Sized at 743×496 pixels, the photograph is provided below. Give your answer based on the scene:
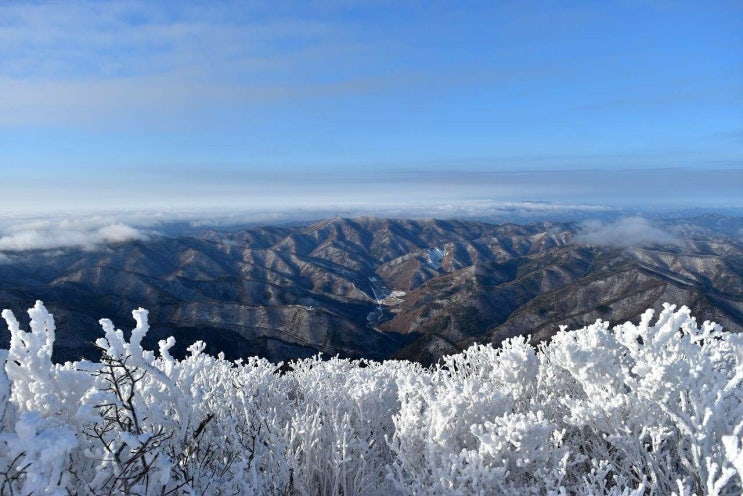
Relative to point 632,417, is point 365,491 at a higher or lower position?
lower

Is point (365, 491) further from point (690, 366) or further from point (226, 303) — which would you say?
point (226, 303)

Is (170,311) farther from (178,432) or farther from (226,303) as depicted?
(178,432)

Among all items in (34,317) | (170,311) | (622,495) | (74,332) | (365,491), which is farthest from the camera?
(170,311)

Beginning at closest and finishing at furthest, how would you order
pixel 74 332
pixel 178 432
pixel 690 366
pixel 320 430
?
pixel 178 432 < pixel 690 366 < pixel 320 430 < pixel 74 332

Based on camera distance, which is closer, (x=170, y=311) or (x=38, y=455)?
(x=38, y=455)

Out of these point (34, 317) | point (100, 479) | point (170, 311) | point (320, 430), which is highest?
point (34, 317)

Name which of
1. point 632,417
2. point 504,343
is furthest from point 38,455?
point 504,343

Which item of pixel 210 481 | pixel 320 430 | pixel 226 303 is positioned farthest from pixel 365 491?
pixel 226 303
